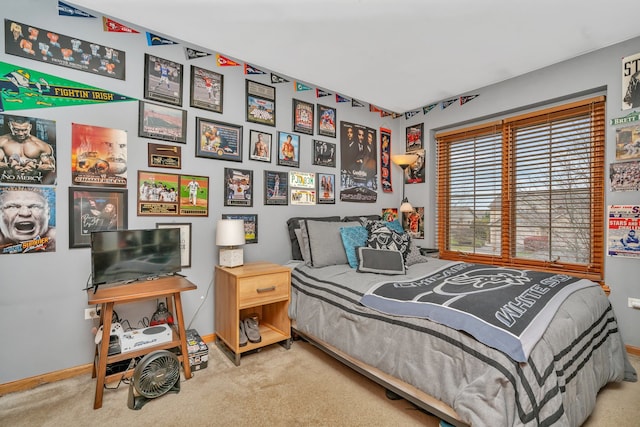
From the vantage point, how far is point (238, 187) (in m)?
2.78

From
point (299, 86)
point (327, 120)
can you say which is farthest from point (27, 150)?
point (327, 120)

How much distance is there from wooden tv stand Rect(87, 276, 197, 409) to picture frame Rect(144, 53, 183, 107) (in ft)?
4.62

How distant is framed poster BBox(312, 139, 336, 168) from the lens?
3326 millimetres

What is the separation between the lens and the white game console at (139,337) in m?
1.89

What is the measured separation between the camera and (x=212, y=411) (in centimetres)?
173

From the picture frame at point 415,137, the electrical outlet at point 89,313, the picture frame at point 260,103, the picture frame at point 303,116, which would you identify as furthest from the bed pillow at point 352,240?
the electrical outlet at point 89,313

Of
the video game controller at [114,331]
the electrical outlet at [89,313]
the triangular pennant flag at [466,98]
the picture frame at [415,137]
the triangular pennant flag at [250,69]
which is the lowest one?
the video game controller at [114,331]

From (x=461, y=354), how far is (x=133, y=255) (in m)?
2.03

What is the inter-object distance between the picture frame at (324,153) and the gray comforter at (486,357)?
1.49m

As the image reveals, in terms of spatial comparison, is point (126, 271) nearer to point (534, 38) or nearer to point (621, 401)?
point (621, 401)

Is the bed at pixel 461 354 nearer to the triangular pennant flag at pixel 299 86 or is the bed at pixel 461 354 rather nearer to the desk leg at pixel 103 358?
the desk leg at pixel 103 358

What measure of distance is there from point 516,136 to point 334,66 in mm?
2059

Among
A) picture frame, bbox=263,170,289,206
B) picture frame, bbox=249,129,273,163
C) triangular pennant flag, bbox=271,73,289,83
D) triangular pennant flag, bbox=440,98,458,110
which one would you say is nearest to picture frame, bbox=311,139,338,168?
picture frame, bbox=263,170,289,206

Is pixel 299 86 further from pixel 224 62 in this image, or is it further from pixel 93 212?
pixel 93 212
